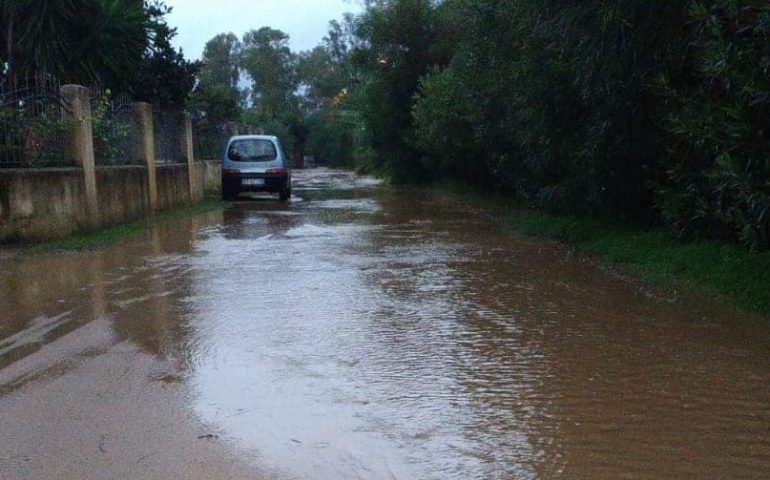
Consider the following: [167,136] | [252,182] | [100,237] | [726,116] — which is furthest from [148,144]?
[726,116]

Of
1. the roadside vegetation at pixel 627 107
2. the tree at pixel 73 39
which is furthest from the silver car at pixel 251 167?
the roadside vegetation at pixel 627 107

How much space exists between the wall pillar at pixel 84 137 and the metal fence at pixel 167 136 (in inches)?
179

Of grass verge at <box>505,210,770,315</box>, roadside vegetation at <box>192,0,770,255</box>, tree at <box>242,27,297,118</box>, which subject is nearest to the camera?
roadside vegetation at <box>192,0,770,255</box>

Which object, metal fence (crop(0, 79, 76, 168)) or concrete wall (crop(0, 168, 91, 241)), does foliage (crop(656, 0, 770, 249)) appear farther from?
metal fence (crop(0, 79, 76, 168))

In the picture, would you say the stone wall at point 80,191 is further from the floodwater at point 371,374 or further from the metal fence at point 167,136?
the floodwater at point 371,374

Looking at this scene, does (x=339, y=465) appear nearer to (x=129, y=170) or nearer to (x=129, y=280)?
(x=129, y=280)

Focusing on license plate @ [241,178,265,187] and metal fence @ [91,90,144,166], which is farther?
license plate @ [241,178,265,187]

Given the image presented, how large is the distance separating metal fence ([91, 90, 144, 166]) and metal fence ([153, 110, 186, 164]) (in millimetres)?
1387

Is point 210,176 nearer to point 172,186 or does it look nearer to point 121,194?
point 172,186

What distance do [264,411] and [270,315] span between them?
97.8 inches

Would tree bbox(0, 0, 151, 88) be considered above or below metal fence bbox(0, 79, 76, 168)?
above

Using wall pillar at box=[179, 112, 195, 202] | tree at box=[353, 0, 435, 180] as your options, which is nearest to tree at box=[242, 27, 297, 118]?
A: tree at box=[353, 0, 435, 180]

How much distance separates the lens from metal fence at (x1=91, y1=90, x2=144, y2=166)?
13.6m

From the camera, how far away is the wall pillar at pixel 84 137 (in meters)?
12.4
